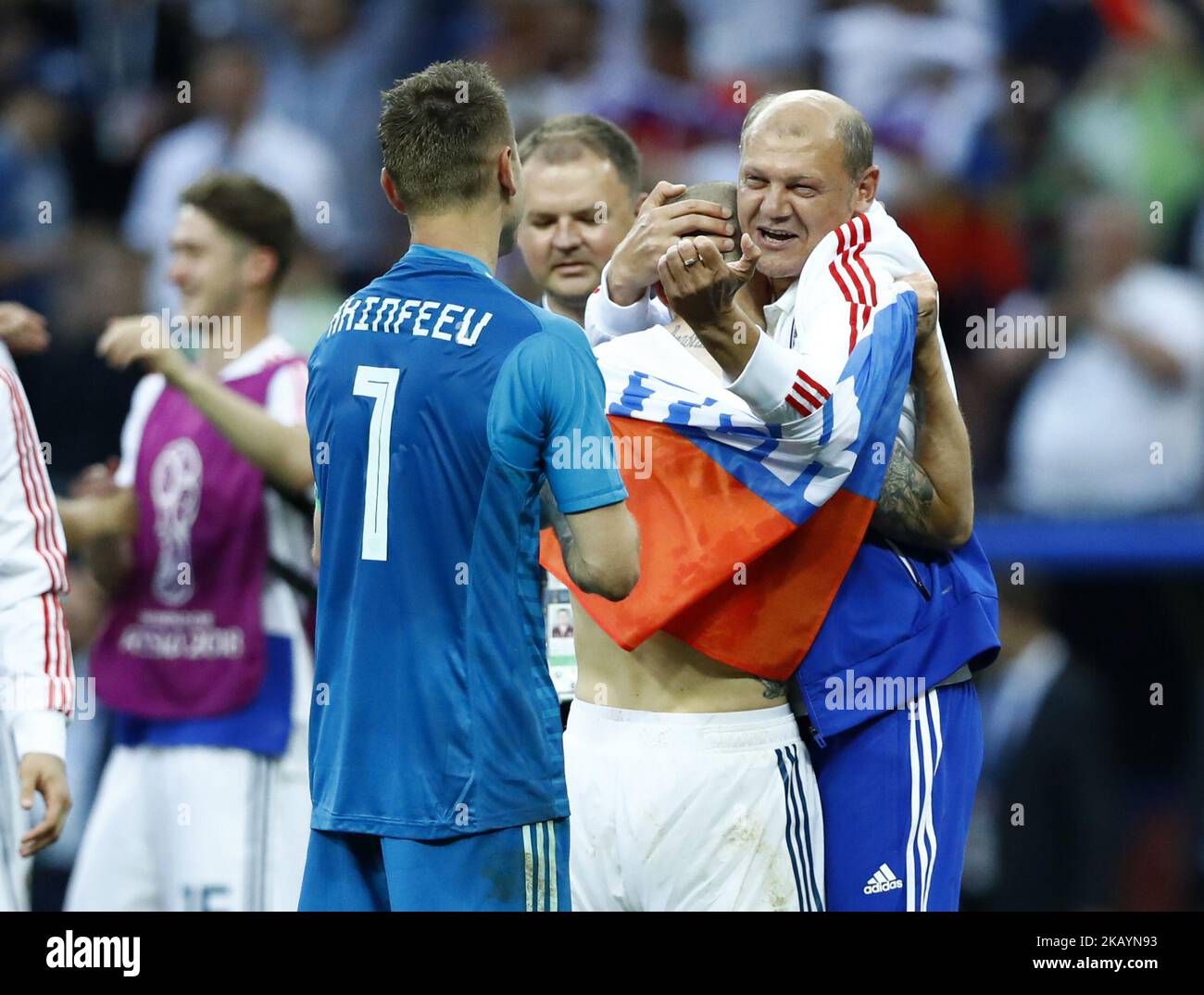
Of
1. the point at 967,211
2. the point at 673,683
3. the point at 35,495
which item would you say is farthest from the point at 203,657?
the point at 967,211

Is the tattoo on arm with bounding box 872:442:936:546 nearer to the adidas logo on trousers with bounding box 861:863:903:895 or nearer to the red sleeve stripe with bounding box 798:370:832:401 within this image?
the red sleeve stripe with bounding box 798:370:832:401

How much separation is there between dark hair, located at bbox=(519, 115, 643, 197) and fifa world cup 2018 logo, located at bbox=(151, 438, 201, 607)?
1.32 m

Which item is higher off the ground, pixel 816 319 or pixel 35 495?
pixel 816 319

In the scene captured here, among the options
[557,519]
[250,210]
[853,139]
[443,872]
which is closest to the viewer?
[443,872]

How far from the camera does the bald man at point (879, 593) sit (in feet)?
11.5

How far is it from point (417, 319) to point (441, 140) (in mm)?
341

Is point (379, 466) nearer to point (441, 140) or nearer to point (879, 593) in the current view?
point (441, 140)

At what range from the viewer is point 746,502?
3465 mm

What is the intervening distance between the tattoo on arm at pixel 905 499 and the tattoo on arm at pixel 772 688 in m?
0.37

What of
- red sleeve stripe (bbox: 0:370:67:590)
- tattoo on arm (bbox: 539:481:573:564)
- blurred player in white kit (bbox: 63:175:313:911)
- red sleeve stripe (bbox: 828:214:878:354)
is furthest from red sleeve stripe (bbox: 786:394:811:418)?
blurred player in white kit (bbox: 63:175:313:911)

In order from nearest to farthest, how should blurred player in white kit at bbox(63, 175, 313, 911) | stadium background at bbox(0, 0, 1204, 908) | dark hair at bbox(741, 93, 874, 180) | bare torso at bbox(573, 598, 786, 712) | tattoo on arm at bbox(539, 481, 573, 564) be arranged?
tattoo on arm at bbox(539, 481, 573, 564), bare torso at bbox(573, 598, 786, 712), dark hair at bbox(741, 93, 874, 180), blurred player in white kit at bbox(63, 175, 313, 911), stadium background at bbox(0, 0, 1204, 908)

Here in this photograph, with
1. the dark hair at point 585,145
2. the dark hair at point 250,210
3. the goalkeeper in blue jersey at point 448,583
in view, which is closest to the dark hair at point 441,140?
the goalkeeper in blue jersey at point 448,583

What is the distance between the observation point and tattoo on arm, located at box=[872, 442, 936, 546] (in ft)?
11.7

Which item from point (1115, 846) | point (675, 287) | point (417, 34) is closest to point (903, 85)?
point (417, 34)
